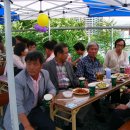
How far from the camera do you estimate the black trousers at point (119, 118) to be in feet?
9.15

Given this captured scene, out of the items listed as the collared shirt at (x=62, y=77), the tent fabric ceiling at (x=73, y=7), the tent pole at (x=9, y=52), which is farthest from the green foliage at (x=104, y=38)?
the tent pole at (x=9, y=52)

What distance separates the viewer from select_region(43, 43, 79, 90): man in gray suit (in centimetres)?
330

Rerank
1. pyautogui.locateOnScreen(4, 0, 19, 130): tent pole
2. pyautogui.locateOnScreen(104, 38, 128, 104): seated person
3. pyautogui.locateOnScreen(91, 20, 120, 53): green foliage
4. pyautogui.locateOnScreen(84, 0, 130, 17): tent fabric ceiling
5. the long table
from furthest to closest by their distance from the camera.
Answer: pyautogui.locateOnScreen(91, 20, 120, 53): green foliage < pyautogui.locateOnScreen(84, 0, 130, 17): tent fabric ceiling < pyautogui.locateOnScreen(104, 38, 128, 104): seated person < the long table < pyautogui.locateOnScreen(4, 0, 19, 130): tent pole

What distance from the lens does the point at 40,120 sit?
102 inches

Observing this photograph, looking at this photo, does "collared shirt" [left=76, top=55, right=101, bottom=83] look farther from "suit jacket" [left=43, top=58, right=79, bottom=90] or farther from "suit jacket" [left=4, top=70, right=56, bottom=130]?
"suit jacket" [left=4, top=70, right=56, bottom=130]

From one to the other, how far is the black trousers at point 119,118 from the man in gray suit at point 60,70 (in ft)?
2.77

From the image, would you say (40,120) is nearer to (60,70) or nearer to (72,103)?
(72,103)

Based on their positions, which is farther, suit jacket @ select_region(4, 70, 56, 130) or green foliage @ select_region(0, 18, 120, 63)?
green foliage @ select_region(0, 18, 120, 63)

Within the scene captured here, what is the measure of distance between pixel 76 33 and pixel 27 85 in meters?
7.85

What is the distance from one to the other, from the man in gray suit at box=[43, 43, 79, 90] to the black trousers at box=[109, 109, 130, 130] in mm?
845

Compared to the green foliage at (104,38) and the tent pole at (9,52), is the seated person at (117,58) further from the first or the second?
the green foliage at (104,38)

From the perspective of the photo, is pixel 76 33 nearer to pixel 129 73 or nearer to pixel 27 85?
pixel 129 73

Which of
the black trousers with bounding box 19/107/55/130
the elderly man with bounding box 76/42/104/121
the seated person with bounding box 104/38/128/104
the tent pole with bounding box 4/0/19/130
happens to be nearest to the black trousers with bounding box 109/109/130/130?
the black trousers with bounding box 19/107/55/130

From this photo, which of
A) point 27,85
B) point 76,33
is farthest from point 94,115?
point 76,33
